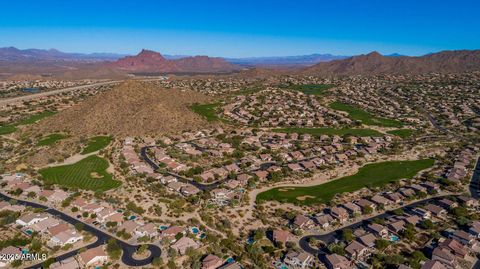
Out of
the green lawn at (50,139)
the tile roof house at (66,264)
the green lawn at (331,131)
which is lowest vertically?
the tile roof house at (66,264)

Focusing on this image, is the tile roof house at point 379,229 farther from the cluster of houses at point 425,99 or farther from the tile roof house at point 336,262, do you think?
the cluster of houses at point 425,99

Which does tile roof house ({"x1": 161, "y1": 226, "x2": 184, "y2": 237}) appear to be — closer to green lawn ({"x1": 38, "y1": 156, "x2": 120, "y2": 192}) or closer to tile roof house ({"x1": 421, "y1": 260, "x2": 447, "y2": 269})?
green lawn ({"x1": 38, "y1": 156, "x2": 120, "y2": 192})

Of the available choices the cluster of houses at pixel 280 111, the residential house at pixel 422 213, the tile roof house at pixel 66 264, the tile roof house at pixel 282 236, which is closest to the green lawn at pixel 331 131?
the cluster of houses at pixel 280 111

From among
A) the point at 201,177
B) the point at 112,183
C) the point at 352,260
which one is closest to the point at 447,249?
the point at 352,260

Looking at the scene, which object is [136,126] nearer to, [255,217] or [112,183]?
[112,183]

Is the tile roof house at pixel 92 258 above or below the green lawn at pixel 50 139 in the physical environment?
below

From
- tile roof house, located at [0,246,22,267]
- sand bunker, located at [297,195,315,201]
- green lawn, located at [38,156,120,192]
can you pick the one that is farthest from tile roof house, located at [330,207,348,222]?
tile roof house, located at [0,246,22,267]
